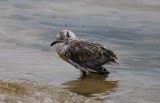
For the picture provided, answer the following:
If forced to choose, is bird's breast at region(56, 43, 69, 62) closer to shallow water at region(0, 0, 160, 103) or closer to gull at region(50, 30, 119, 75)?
gull at region(50, 30, 119, 75)

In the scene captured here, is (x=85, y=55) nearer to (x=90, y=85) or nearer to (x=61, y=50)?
(x=61, y=50)

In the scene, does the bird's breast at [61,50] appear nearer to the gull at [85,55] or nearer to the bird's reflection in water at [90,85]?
the gull at [85,55]

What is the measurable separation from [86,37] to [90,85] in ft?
10.3

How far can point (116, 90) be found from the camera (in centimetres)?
929

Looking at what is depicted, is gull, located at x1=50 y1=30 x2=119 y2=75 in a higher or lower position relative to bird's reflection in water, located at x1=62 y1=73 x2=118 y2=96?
higher

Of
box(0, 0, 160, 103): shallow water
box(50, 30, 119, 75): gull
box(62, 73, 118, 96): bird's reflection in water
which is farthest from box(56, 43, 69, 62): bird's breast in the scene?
box(62, 73, 118, 96): bird's reflection in water

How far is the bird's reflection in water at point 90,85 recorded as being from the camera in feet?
30.4

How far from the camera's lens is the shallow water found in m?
9.27

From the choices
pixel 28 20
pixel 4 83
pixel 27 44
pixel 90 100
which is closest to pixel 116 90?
pixel 90 100

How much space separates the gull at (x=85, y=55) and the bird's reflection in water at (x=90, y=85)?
5.5 inches

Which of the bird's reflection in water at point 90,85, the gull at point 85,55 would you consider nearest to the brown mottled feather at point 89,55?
the gull at point 85,55

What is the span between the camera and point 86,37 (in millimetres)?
12688

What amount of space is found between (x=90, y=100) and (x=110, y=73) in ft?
5.77

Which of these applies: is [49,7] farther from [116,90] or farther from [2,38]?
[116,90]
